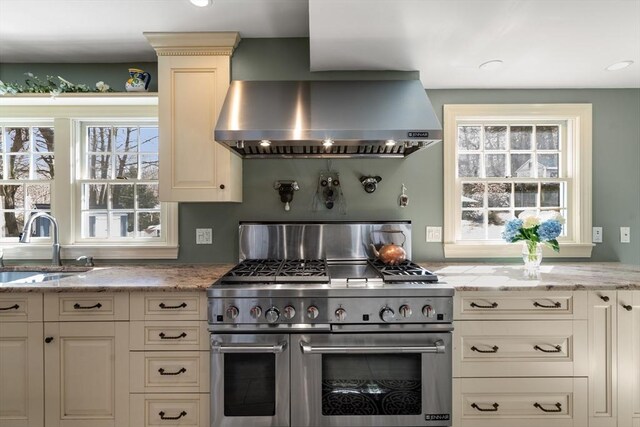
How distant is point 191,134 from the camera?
207cm

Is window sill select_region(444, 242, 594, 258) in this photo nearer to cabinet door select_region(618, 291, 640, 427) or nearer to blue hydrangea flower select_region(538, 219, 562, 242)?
blue hydrangea flower select_region(538, 219, 562, 242)

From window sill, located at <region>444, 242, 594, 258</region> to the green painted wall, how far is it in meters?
0.08

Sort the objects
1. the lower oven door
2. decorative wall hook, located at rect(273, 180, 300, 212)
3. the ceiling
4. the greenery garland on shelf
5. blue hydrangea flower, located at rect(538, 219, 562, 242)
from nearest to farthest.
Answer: the ceiling < the lower oven door < blue hydrangea flower, located at rect(538, 219, 562, 242) < the greenery garland on shelf < decorative wall hook, located at rect(273, 180, 300, 212)

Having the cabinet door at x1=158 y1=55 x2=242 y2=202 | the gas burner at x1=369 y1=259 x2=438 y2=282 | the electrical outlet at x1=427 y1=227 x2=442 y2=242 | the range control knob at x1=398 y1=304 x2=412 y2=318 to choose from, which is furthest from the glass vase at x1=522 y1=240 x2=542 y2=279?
the cabinet door at x1=158 y1=55 x2=242 y2=202

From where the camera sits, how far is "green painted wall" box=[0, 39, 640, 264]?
235 cm

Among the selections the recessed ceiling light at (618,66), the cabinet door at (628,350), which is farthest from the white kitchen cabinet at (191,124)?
the recessed ceiling light at (618,66)

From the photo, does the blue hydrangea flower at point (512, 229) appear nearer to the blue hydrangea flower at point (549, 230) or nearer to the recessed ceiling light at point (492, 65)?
the blue hydrangea flower at point (549, 230)

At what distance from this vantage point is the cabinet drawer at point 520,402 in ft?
5.68

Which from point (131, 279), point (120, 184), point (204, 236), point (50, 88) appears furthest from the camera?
point (120, 184)

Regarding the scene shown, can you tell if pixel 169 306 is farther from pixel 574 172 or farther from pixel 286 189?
pixel 574 172

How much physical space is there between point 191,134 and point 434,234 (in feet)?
5.89

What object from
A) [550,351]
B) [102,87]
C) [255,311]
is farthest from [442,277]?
[102,87]

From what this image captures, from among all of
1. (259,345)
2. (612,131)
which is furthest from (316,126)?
(612,131)

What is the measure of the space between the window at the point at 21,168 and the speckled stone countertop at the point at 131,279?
454 millimetres
